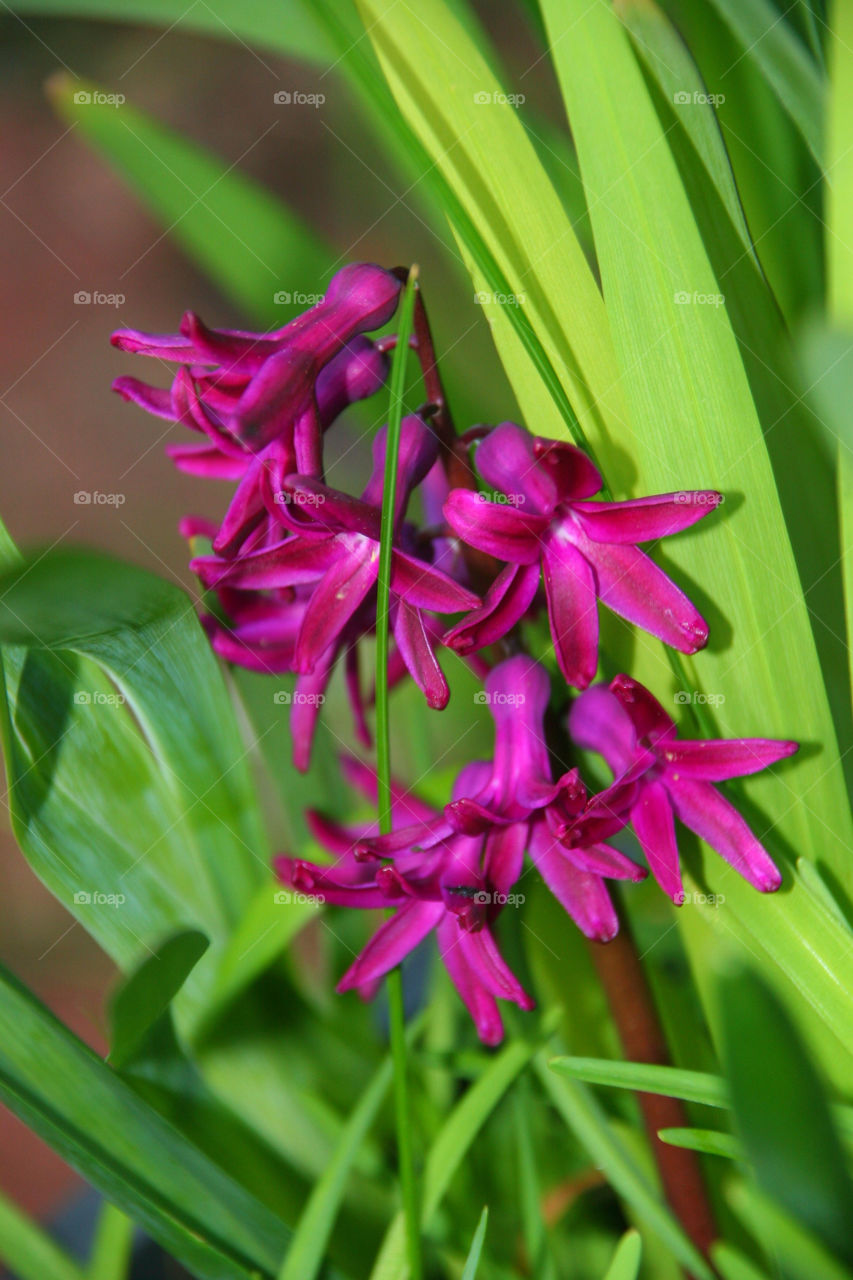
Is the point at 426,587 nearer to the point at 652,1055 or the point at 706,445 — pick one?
the point at 706,445

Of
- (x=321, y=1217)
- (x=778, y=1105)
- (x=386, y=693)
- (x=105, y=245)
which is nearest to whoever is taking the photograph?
(x=778, y=1105)

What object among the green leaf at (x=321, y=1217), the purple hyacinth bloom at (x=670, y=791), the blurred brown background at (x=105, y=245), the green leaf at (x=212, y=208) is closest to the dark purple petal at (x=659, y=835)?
the purple hyacinth bloom at (x=670, y=791)

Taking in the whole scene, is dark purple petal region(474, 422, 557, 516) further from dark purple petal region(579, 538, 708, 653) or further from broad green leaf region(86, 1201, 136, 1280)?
broad green leaf region(86, 1201, 136, 1280)

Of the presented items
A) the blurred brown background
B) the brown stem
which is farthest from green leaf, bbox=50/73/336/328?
the blurred brown background

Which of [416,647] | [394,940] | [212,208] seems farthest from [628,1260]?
[212,208]

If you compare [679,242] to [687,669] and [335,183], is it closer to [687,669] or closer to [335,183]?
[687,669]

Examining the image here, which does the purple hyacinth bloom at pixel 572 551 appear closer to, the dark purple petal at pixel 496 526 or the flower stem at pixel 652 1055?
the dark purple petal at pixel 496 526
